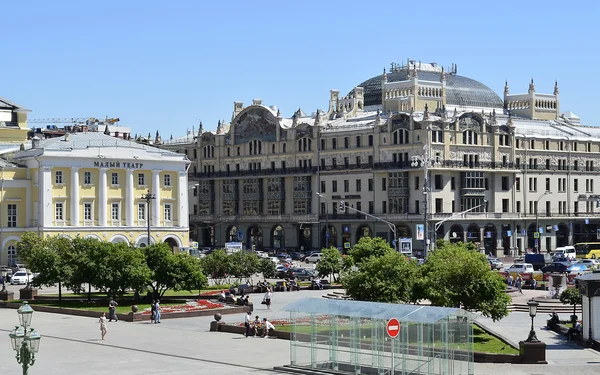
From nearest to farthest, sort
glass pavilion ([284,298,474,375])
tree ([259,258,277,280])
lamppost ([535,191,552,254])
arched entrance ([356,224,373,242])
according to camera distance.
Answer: glass pavilion ([284,298,474,375]) → tree ([259,258,277,280]) → lamppost ([535,191,552,254]) → arched entrance ([356,224,373,242])

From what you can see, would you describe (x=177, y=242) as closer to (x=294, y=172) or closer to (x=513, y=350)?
(x=294, y=172)

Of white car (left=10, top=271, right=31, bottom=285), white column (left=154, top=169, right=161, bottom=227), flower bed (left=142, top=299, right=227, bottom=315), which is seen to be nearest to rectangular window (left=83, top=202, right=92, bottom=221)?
white column (left=154, top=169, right=161, bottom=227)

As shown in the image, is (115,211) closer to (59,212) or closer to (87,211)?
(87,211)

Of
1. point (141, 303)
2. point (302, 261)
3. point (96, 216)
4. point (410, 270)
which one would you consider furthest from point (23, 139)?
point (410, 270)

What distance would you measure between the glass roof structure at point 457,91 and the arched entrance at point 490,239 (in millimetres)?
18376

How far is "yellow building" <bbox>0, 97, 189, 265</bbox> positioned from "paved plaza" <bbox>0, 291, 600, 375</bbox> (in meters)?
36.8

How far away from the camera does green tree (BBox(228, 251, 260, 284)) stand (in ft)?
239

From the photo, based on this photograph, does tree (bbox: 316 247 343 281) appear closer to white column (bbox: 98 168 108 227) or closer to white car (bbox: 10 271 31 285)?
white car (bbox: 10 271 31 285)

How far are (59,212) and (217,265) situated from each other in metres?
23.9

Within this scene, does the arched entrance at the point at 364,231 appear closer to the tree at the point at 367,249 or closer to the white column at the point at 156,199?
the white column at the point at 156,199

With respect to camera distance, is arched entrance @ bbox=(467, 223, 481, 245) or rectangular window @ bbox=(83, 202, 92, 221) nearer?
rectangular window @ bbox=(83, 202, 92, 221)

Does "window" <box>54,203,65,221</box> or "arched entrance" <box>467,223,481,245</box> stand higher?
"window" <box>54,203,65,221</box>

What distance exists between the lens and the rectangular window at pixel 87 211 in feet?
307

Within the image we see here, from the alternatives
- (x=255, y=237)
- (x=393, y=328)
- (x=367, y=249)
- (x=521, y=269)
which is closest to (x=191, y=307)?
(x=367, y=249)
